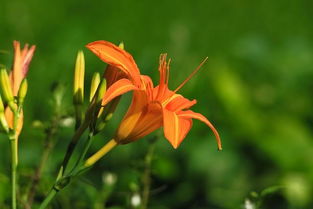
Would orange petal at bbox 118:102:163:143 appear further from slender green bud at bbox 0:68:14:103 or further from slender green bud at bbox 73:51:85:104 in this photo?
slender green bud at bbox 0:68:14:103

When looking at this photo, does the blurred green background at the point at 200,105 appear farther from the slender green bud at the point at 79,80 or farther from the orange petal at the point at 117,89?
the orange petal at the point at 117,89

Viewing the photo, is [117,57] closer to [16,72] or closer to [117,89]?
[117,89]

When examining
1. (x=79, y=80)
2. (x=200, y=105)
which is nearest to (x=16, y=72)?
(x=79, y=80)

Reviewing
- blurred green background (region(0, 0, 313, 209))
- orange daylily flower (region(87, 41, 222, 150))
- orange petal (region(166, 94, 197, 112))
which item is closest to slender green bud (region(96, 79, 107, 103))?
orange daylily flower (region(87, 41, 222, 150))

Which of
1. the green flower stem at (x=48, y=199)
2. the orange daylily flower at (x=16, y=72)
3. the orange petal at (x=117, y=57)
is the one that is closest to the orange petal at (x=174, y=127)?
the orange petal at (x=117, y=57)

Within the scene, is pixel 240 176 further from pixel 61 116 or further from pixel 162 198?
pixel 61 116

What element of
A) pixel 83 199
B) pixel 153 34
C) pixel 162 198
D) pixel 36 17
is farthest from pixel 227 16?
pixel 83 199
